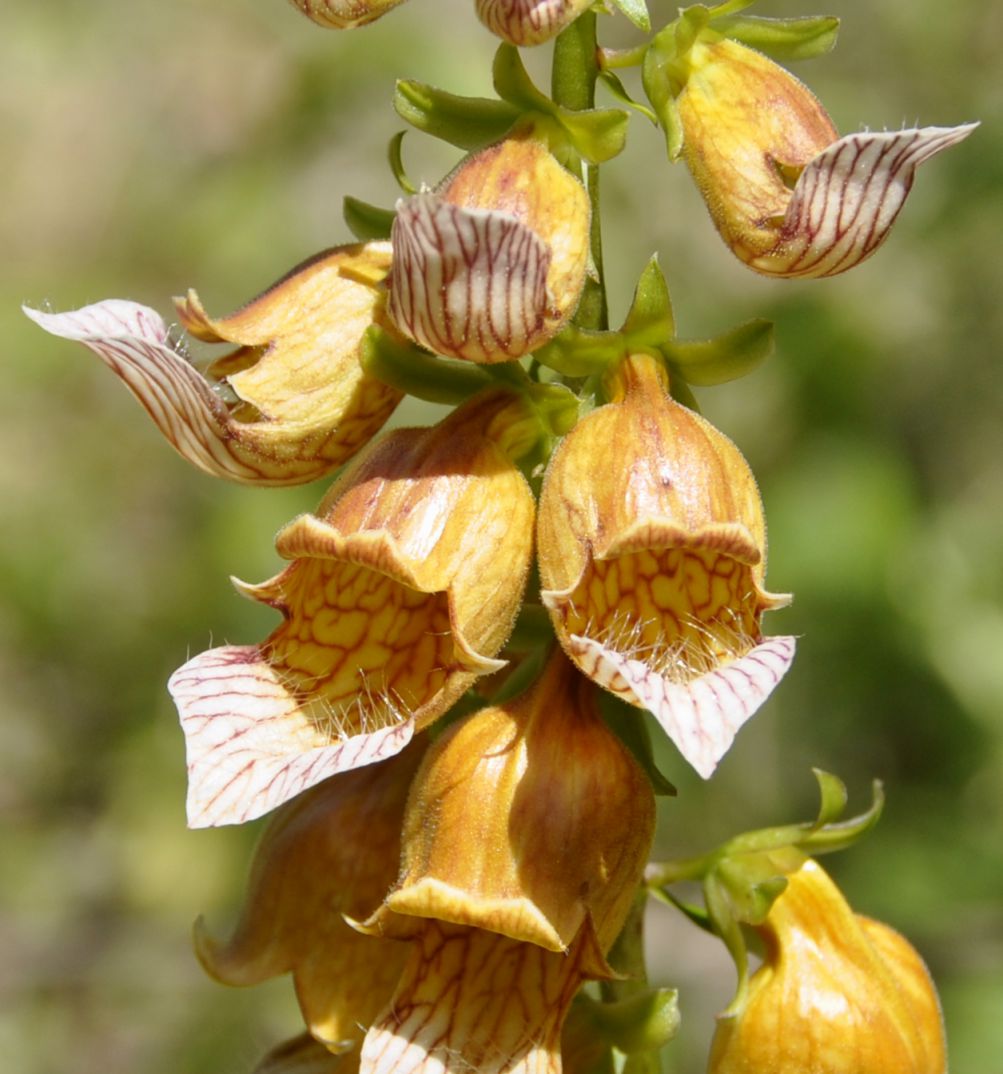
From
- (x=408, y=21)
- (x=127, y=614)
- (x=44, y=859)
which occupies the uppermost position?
(x=408, y=21)

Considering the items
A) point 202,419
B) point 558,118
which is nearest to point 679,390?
point 558,118

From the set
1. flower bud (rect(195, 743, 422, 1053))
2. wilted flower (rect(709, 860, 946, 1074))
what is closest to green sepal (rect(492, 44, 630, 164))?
flower bud (rect(195, 743, 422, 1053))

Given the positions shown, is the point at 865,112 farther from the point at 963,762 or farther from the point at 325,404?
the point at 325,404

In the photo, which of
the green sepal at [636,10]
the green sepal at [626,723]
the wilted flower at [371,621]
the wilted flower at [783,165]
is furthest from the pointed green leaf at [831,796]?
the green sepal at [636,10]

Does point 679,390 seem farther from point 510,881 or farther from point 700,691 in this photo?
point 510,881

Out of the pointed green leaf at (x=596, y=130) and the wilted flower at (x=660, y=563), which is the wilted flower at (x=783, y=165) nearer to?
the pointed green leaf at (x=596, y=130)

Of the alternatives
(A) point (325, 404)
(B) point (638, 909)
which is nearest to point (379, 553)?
(A) point (325, 404)

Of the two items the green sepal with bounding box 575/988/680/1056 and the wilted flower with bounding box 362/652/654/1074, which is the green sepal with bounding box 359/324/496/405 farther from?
the green sepal with bounding box 575/988/680/1056
